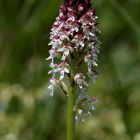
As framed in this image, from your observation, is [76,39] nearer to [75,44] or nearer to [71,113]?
[75,44]

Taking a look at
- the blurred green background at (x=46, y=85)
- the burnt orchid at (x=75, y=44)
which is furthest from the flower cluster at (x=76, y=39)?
the blurred green background at (x=46, y=85)

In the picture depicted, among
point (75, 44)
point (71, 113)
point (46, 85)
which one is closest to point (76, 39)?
point (75, 44)

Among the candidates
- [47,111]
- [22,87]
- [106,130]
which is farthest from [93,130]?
[22,87]

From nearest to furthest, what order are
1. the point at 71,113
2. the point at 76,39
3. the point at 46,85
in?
the point at 76,39 → the point at 71,113 → the point at 46,85

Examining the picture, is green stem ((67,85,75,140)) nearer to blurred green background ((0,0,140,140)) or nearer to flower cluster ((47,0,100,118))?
flower cluster ((47,0,100,118))

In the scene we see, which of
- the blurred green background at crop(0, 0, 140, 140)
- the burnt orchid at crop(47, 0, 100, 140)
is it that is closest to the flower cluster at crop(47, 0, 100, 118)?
the burnt orchid at crop(47, 0, 100, 140)

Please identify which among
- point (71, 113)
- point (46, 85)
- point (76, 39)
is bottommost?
point (71, 113)

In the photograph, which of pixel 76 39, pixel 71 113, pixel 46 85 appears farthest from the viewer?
pixel 46 85

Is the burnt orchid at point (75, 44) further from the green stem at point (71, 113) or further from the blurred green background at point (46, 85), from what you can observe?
the blurred green background at point (46, 85)
